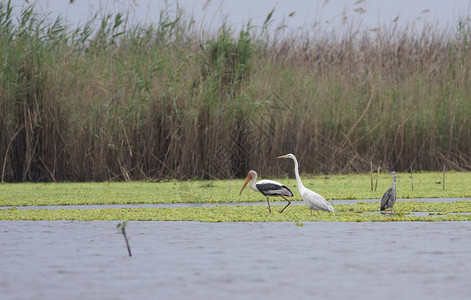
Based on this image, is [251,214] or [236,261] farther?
[251,214]

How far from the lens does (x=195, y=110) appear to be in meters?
15.3

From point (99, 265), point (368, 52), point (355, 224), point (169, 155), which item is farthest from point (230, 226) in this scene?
point (368, 52)

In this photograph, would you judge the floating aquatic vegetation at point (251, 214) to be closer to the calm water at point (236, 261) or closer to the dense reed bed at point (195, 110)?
the calm water at point (236, 261)

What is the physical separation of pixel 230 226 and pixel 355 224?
1.26 m

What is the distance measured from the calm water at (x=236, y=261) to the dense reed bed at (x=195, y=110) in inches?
248

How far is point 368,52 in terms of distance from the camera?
20.7m

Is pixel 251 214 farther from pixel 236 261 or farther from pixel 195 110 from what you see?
pixel 195 110

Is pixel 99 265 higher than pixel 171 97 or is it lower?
lower

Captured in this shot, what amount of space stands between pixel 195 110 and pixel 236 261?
30.2 ft

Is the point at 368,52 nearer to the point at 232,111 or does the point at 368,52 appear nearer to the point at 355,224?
the point at 232,111

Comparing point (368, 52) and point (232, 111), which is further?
point (368, 52)

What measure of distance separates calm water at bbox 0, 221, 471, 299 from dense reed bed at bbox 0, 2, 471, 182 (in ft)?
20.7

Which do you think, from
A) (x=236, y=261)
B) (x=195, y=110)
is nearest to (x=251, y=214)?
(x=236, y=261)

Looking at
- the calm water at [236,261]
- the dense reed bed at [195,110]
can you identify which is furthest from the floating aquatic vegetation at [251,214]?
the dense reed bed at [195,110]
